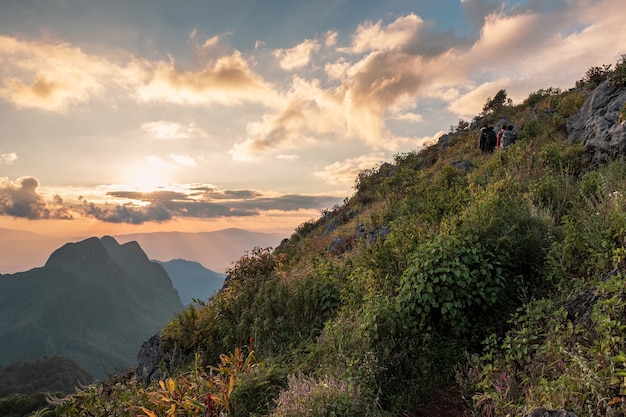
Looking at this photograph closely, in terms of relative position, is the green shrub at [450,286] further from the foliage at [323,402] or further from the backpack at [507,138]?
the backpack at [507,138]

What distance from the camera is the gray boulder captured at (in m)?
9.23

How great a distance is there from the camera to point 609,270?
191 inches

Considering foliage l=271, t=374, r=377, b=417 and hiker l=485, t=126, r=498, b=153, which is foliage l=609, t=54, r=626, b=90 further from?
foliage l=271, t=374, r=377, b=417

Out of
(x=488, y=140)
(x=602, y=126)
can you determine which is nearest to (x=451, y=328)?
(x=602, y=126)

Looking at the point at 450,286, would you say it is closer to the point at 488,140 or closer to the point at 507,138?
the point at 507,138

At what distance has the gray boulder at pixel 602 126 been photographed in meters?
9.23

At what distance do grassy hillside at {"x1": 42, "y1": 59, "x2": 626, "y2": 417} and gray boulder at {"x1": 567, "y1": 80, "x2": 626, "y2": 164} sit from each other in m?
1.79

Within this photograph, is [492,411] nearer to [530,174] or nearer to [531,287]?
[531,287]

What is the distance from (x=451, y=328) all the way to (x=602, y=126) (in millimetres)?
8465

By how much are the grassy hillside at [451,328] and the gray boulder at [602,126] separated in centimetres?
179

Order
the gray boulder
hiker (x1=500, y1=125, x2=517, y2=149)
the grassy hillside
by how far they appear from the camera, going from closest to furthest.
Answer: the grassy hillside → the gray boulder → hiker (x1=500, y1=125, x2=517, y2=149)

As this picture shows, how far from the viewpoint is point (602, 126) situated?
33.2ft

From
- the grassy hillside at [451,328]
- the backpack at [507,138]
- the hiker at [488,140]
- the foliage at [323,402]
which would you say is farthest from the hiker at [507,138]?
the foliage at [323,402]

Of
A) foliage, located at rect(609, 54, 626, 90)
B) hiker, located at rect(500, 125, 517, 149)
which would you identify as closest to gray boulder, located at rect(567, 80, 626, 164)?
foliage, located at rect(609, 54, 626, 90)
